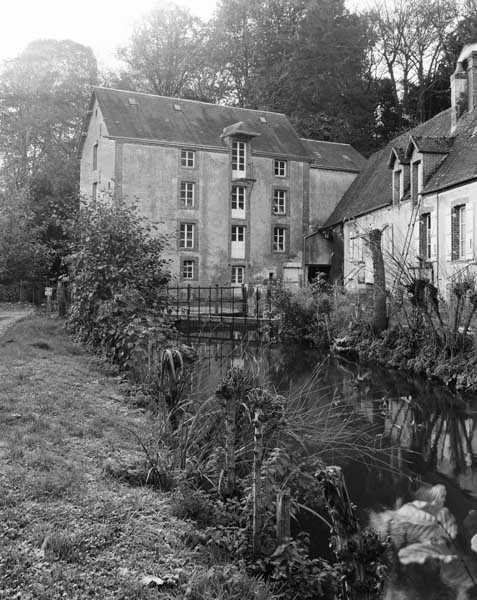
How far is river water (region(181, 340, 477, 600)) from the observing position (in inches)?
179

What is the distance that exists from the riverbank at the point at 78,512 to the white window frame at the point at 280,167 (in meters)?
26.9

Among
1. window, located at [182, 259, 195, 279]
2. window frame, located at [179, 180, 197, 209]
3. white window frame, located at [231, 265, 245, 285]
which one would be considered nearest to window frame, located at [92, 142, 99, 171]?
window frame, located at [179, 180, 197, 209]

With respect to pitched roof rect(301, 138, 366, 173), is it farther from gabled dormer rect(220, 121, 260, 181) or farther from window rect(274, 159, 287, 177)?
gabled dormer rect(220, 121, 260, 181)

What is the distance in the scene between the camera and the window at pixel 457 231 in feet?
60.8

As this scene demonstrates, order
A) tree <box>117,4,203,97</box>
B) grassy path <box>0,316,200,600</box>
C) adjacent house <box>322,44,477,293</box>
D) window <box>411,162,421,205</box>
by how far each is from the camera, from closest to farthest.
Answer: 1. grassy path <box>0,316,200,600</box>
2. adjacent house <box>322,44,477,293</box>
3. window <box>411,162,421,205</box>
4. tree <box>117,4,203,97</box>

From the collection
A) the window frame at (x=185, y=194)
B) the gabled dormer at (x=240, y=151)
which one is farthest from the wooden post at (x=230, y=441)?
the gabled dormer at (x=240, y=151)

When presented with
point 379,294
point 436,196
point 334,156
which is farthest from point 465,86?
point 334,156

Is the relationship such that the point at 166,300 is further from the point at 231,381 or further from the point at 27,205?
the point at 27,205

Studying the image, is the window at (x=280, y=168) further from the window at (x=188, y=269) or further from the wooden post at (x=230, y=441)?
the wooden post at (x=230, y=441)

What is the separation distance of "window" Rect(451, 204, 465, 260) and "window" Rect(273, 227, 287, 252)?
14.3 metres

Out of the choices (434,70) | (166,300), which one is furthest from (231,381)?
(434,70)

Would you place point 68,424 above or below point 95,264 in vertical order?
below

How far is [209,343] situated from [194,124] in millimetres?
18771

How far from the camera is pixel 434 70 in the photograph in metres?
38.5
